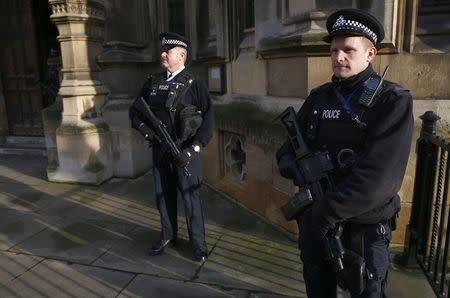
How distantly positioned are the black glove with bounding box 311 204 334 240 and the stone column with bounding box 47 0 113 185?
13.2ft

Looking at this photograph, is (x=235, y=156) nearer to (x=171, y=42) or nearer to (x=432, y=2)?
(x=171, y=42)

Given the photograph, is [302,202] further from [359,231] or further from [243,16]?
[243,16]

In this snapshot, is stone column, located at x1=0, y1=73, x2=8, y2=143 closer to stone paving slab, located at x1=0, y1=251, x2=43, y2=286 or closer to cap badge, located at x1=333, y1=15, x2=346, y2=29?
stone paving slab, located at x1=0, y1=251, x2=43, y2=286

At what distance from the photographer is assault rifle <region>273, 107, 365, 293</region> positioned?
1.72 m

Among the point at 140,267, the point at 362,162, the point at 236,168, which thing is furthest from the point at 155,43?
the point at 362,162

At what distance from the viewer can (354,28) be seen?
169 cm

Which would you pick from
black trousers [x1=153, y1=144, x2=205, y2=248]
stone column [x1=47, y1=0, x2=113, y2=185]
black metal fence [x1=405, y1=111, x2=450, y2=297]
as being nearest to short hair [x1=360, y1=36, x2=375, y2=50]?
black metal fence [x1=405, y1=111, x2=450, y2=297]

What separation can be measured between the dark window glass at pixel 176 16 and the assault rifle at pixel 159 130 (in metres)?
3.10

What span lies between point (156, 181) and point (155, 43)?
10.6ft

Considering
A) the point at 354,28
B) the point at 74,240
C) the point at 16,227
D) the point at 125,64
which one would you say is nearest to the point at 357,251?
the point at 354,28

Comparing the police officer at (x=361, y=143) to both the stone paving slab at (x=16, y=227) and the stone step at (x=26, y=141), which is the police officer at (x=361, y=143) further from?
the stone step at (x=26, y=141)

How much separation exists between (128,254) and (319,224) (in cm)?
212

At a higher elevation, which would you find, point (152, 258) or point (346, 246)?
point (346, 246)

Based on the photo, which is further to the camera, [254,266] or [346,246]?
[254,266]
